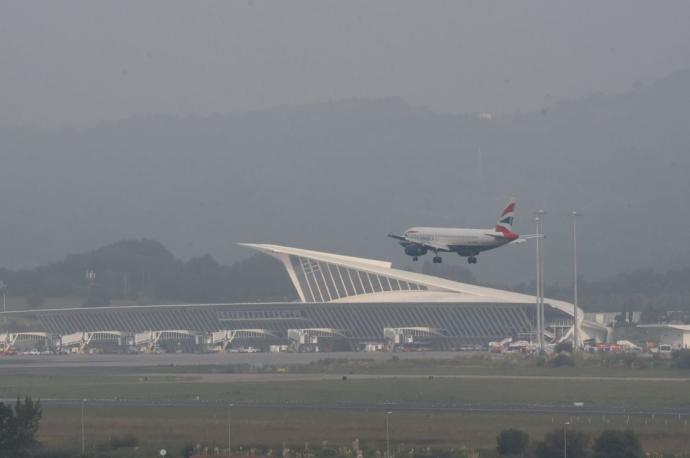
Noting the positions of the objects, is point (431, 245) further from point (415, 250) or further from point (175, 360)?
point (175, 360)

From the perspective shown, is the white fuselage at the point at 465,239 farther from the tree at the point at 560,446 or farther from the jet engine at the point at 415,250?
the tree at the point at 560,446

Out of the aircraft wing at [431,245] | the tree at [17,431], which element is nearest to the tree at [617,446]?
the aircraft wing at [431,245]

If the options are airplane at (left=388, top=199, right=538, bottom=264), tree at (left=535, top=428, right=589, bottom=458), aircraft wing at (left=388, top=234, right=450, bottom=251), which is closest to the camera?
tree at (left=535, top=428, right=589, bottom=458)

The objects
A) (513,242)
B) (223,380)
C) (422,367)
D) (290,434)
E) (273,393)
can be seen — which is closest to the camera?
(290,434)

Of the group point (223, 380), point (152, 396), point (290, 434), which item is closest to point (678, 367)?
point (223, 380)

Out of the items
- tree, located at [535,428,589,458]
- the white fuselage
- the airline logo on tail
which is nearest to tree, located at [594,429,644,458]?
tree, located at [535,428,589,458]

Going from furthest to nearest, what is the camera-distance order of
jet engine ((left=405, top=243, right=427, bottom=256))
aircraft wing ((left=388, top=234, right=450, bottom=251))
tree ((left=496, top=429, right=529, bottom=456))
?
jet engine ((left=405, top=243, right=427, bottom=256)), aircraft wing ((left=388, top=234, right=450, bottom=251)), tree ((left=496, top=429, right=529, bottom=456))

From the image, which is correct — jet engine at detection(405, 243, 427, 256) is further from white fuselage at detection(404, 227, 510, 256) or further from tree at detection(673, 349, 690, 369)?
tree at detection(673, 349, 690, 369)

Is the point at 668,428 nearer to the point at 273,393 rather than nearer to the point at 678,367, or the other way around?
the point at 273,393
